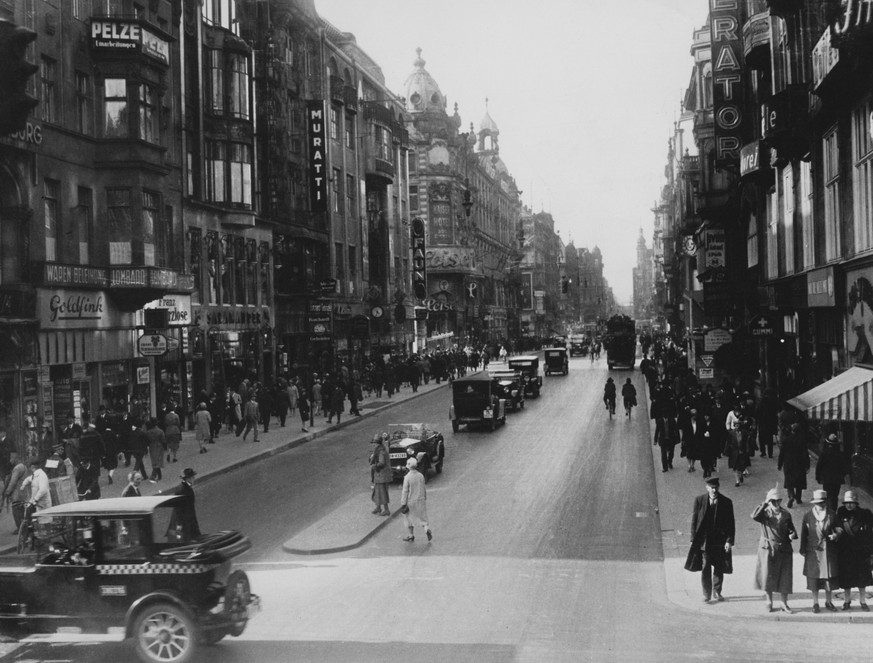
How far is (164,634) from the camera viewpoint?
10.8 m

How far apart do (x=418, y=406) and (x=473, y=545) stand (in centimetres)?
3086

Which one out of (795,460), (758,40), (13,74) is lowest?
(795,460)

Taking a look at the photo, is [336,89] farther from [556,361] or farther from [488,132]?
[488,132]

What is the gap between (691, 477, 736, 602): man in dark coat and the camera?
1315cm

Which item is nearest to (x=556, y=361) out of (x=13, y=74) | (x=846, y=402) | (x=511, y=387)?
(x=511, y=387)

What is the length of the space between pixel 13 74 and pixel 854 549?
36.4ft

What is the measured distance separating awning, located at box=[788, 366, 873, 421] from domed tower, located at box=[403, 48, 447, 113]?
94101 millimetres

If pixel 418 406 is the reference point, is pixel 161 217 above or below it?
above

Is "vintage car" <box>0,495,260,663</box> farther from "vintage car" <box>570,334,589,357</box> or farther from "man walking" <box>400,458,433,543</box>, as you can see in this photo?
"vintage car" <box>570,334,589,357</box>

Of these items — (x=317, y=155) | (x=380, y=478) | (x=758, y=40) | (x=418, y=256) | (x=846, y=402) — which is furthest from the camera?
(x=418, y=256)

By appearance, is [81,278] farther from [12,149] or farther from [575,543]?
[575,543]

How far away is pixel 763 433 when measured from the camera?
26906mm

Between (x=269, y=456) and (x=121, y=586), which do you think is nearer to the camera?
(x=121, y=586)

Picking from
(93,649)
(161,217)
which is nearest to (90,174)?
(161,217)
